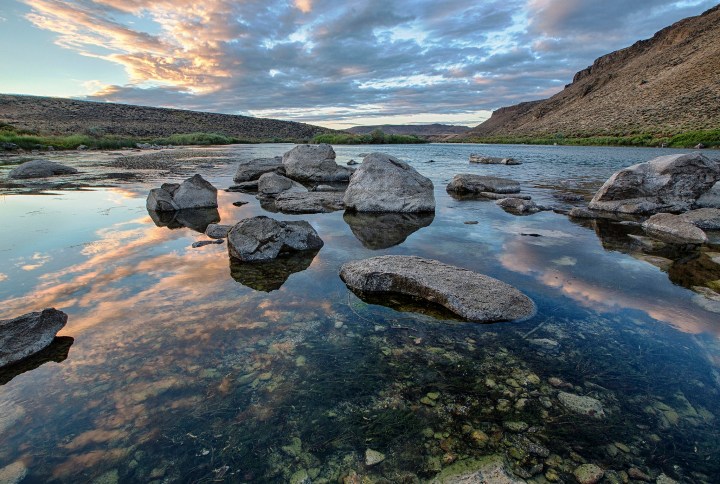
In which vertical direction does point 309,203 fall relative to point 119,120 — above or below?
below

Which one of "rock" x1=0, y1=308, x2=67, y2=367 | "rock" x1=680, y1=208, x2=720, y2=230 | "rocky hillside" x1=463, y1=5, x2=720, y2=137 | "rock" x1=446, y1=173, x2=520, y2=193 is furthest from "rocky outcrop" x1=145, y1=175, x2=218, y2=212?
"rocky hillside" x1=463, y1=5, x2=720, y2=137

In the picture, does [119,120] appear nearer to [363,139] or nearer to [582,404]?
[363,139]

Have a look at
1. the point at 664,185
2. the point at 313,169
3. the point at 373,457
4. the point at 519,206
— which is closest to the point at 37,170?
the point at 313,169

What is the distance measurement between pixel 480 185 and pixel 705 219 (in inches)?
290

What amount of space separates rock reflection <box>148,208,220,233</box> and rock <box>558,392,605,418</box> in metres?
7.67

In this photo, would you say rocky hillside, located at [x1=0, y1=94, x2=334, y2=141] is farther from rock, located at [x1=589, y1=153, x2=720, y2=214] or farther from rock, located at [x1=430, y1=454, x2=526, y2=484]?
rock, located at [x1=430, y1=454, x2=526, y2=484]

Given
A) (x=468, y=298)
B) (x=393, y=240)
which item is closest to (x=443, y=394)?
(x=468, y=298)

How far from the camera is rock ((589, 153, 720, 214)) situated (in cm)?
1023

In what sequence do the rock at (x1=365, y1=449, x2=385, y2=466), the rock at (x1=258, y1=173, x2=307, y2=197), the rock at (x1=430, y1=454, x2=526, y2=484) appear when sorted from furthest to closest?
the rock at (x1=258, y1=173, x2=307, y2=197), the rock at (x1=365, y1=449, x2=385, y2=466), the rock at (x1=430, y1=454, x2=526, y2=484)

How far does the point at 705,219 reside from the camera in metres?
8.41

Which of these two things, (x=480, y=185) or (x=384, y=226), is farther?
(x=480, y=185)

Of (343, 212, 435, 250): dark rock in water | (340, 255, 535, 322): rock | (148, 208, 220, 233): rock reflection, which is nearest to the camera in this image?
(340, 255, 535, 322): rock

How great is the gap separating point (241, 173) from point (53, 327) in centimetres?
1407

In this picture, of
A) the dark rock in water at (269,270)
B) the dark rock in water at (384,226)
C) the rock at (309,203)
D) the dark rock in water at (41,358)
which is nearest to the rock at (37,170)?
the rock at (309,203)
